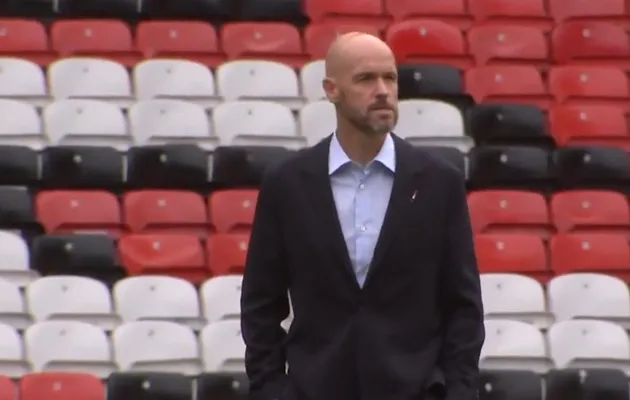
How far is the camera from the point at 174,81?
361 inches

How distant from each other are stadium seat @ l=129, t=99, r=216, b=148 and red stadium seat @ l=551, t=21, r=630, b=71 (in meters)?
2.47

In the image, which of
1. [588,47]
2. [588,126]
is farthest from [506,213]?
[588,47]

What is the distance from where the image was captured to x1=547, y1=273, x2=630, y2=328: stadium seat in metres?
7.50

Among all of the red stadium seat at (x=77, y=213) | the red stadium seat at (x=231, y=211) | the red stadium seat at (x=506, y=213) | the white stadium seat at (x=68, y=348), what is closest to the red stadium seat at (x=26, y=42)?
the red stadium seat at (x=77, y=213)

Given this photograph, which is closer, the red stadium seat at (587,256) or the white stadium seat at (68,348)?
the white stadium seat at (68,348)

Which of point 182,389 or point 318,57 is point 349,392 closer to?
point 182,389

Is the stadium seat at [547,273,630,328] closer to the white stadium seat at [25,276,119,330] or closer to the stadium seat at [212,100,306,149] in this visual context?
the stadium seat at [212,100,306,149]

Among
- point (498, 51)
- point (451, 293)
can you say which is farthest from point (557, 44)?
point (451, 293)

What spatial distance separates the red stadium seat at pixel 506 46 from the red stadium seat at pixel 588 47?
0.13 meters

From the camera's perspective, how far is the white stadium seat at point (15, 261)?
7582mm

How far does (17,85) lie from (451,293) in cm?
591

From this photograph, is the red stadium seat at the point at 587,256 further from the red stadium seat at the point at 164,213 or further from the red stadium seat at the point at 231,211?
the red stadium seat at the point at 164,213

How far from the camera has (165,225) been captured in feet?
26.6

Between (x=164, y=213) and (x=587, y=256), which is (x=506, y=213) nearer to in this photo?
(x=587, y=256)
